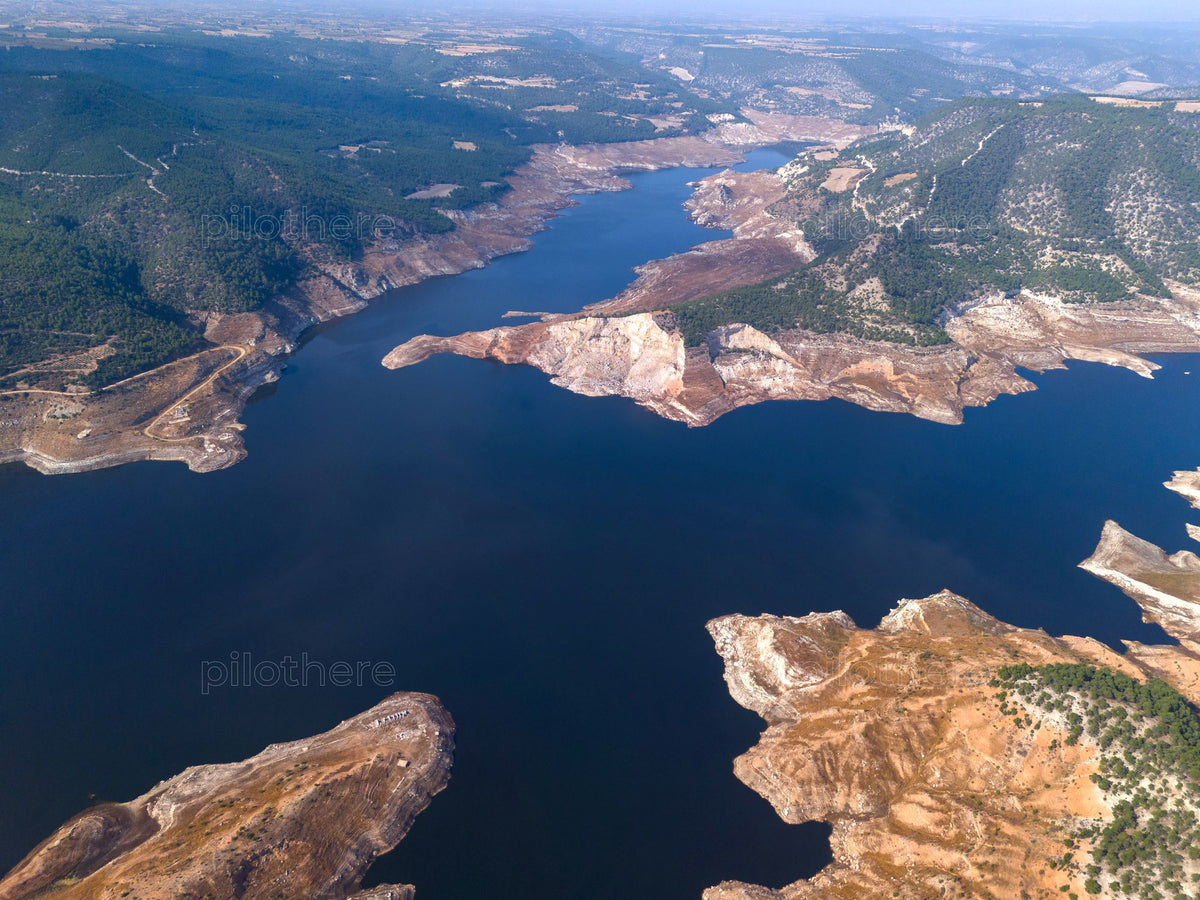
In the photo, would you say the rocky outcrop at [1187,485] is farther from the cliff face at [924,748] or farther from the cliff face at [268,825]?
the cliff face at [268,825]

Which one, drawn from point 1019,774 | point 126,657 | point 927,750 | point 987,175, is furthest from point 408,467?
point 987,175

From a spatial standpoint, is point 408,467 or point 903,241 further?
point 903,241

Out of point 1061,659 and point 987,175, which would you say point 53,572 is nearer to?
point 1061,659

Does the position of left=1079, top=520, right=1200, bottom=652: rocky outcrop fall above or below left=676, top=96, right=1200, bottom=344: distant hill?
below

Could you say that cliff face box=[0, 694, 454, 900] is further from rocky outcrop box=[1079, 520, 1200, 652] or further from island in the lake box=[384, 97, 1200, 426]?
rocky outcrop box=[1079, 520, 1200, 652]

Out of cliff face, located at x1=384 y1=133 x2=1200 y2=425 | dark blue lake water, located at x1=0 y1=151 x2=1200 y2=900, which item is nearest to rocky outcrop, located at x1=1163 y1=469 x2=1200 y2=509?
dark blue lake water, located at x1=0 y1=151 x2=1200 y2=900

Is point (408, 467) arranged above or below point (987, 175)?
below

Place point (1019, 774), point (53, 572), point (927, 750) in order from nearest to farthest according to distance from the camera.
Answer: point (1019, 774)
point (927, 750)
point (53, 572)
